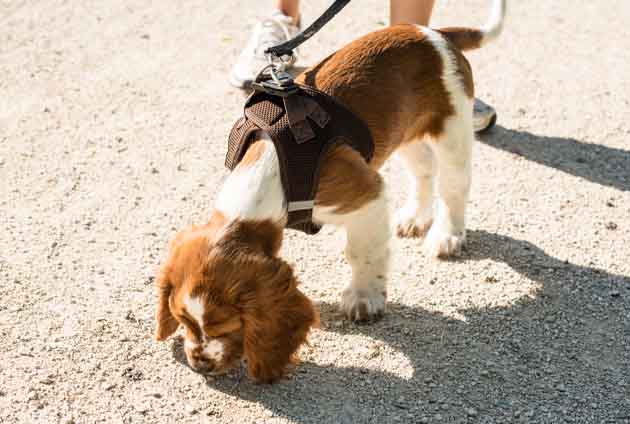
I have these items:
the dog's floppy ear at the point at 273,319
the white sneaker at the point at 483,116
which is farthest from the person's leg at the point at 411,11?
the dog's floppy ear at the point at 273,319

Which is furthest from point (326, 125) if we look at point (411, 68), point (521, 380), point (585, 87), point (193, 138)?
point (585, 87)

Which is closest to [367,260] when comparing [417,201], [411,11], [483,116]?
[417,201]

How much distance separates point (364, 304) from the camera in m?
4.18

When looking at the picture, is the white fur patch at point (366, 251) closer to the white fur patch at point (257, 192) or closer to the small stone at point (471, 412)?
the white fur patch at point (257, 192)

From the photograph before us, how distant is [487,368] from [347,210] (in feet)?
3.47

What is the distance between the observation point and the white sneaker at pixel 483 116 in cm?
585

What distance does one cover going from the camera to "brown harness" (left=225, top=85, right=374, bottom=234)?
3.58m

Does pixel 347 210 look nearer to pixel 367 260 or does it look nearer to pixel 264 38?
pixel 367 260

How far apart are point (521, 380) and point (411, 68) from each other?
1695 mm

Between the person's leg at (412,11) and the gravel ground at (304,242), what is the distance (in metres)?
1.08

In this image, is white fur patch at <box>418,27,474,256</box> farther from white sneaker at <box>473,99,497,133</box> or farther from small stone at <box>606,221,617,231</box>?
white sneaker at <box>473,99,497,133</box>

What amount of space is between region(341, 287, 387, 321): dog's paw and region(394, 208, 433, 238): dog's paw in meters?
0.88

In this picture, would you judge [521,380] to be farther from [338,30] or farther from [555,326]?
[338,30]

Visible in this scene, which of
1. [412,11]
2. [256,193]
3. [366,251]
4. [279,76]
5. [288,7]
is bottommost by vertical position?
[366,251]
